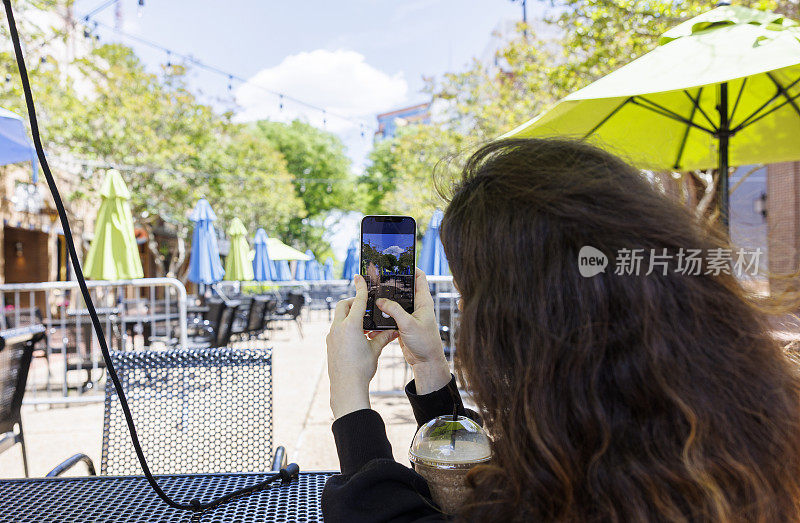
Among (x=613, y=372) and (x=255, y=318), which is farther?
(x=255, y=318)

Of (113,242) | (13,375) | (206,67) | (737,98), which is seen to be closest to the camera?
(13,375)

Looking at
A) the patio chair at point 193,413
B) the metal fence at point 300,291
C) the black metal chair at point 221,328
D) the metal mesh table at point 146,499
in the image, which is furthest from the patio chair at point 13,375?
the metal fence at point 300,291

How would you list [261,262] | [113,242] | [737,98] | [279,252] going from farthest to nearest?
[279,252], [261,262], [113,242], [737,98]

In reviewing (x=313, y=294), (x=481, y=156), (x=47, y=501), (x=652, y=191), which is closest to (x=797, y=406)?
(x=652, y=191)

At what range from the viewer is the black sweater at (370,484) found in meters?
0.85

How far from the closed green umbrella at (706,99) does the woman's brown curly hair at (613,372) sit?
4.01 ft

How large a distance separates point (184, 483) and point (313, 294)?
61.1 feet

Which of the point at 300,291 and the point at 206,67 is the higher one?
the point at 206,67

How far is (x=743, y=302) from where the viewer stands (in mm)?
840

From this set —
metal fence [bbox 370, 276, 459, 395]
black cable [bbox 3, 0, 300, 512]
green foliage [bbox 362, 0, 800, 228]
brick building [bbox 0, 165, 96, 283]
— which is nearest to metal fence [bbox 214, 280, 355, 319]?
brick building [bbox 0, 165, 96, 283]

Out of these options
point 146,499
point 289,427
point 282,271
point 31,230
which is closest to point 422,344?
point 146,499

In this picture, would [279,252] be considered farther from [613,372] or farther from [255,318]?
[613,372]

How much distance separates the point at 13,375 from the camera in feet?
8.48

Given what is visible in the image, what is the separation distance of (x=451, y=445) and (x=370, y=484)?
154 mm
